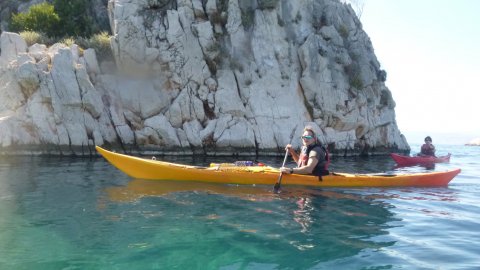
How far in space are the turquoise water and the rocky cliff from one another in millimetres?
8914

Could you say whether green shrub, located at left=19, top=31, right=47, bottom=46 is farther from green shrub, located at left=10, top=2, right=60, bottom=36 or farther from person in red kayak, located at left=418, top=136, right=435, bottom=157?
person in red kayak, located at left=418, top=136, right=435, bottom=157

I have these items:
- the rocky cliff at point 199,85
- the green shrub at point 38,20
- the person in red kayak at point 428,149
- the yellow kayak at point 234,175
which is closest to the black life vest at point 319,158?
the yellow kayak at point 234,175

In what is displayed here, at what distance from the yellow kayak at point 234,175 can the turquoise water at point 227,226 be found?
331mm

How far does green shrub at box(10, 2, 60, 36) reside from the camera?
24.9 metres

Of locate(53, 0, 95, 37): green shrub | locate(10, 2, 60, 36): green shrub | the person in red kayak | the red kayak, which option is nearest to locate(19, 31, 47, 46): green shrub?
locate(10, 2, 60, 36): green shrub

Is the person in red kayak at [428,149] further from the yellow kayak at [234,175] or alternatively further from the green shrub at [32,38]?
the green shrub at [32,38]

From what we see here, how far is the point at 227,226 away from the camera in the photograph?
23.4 feet

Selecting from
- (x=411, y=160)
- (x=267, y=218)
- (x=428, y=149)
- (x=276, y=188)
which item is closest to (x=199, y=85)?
(x=411, y=160)

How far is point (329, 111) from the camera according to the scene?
26.7m

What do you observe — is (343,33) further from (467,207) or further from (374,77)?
(467,207)

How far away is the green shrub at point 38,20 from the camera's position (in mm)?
24891

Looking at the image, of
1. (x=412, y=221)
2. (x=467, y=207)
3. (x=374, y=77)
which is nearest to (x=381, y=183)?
(x=467, y=207)

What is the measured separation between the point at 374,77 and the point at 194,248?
2842 centimetres

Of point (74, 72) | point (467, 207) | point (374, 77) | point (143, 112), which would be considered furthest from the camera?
point (374, 77)
